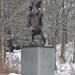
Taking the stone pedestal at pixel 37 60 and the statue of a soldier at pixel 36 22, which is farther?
the statue of a soldier at pixel 36 22

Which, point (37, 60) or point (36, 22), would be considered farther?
point (36, 22)

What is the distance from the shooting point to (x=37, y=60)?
31.7ft

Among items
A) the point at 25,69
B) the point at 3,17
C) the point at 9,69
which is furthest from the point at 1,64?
the point at 25,69

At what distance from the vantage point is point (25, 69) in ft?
32.6

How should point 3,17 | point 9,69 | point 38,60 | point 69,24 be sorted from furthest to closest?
point 69,24, point 3,17, point 9,69, point 38,60

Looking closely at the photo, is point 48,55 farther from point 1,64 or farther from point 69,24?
point 69,24

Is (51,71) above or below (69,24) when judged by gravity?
below

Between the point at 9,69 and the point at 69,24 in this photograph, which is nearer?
the point at 9,69

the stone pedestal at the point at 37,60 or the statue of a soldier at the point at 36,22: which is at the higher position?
the statue of a soldier at the point at 36,22

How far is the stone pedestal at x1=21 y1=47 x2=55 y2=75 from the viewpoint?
381 inches

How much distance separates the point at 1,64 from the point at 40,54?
5.31 m

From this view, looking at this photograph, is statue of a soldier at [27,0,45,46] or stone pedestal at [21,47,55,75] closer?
stone pedestal at [21,47,55,75]

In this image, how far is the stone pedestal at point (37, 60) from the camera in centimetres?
969

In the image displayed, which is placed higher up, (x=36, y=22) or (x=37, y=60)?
(x=36, y=22)
